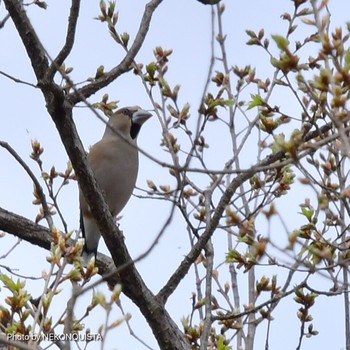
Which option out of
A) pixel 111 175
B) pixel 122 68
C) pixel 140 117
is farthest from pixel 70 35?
pixel 140 117

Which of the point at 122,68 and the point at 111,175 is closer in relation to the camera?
the point at 122,68

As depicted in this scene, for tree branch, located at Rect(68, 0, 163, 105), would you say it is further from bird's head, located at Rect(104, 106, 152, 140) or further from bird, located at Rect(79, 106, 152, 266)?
bird's head, located at Rect(104, 106, 152, 140)

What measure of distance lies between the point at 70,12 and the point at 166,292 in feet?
5.53

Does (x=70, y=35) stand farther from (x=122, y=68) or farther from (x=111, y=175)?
(x=111, y=175)

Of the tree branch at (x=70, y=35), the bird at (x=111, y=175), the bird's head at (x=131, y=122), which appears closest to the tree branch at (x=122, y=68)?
the tree branch at (x=70, y=35)

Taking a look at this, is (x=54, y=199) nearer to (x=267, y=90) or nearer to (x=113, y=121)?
(x=267, y=90)

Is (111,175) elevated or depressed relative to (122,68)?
elevated

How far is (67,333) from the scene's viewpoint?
7.54ft

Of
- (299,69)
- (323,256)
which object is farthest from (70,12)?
(323,256)

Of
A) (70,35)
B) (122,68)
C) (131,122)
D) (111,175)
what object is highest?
(131,122)

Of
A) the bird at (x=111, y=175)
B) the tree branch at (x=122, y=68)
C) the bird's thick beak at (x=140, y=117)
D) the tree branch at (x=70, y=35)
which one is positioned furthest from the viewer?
the bird's thick beak at (x=140, y=117)

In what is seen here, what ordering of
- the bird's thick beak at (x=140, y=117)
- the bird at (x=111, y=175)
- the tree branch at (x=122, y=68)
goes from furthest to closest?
the bird's thick beak at (x=140, y=117), the bird at (x=111, y=175), the tree branch at (x=122, y=68)

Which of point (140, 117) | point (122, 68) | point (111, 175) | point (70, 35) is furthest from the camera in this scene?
point (140, 117)

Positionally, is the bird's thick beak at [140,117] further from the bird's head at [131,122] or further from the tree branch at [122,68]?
the tree branch at [122,68]
